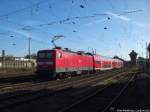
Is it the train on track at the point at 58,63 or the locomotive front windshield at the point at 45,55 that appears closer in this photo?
the train on track at the point at 58,63

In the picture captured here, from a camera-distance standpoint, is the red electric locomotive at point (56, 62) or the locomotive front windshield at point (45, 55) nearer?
the red electric locomotive at point (56, 62)

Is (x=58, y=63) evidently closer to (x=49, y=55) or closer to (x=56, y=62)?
(x=56, y=62)

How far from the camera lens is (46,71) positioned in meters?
30.1

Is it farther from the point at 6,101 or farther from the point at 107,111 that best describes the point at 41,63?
the point at 107,111

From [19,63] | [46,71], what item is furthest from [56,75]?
[19,63]

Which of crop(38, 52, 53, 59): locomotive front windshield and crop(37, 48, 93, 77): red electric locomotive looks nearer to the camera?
crop(37, 48, 93, 77): red electric locomotive

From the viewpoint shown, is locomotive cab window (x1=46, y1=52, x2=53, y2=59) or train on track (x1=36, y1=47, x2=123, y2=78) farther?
locomotive cab window (x1=46, y1=52, x2=53, y2=59)

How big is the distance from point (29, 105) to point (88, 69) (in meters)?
34.4

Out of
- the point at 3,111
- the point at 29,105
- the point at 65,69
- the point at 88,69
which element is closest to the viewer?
the point at 3,111

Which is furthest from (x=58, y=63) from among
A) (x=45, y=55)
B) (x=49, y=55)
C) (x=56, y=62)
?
(x=45, y=55)

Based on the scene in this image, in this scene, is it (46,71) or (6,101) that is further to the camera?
(46,71)

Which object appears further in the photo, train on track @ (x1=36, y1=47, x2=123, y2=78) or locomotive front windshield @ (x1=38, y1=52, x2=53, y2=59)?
locomotive front windshield @ (x1=38, y1=52, x2=53, y2=59)

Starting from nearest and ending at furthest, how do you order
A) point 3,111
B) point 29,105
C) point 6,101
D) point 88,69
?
point 3,111 < point 29,105 < point 6,101 < point 88,69

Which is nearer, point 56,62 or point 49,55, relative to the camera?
point 56,62
